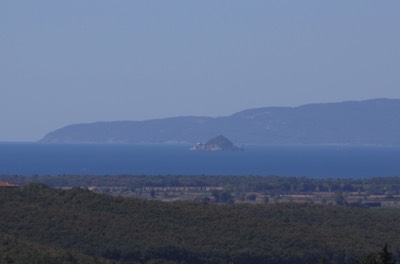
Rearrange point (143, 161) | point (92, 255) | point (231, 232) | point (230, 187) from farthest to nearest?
point (143, 161)
point (230, 187)
point (231, 232)
point (92, 255)

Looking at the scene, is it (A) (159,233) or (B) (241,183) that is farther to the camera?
(B) (241,183)

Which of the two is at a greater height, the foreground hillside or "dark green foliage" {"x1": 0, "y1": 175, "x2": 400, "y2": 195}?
"dark green foliage" {"x1": 0, "y1": 175, "x2": 400, "y2": 195}

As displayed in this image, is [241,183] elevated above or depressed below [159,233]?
above

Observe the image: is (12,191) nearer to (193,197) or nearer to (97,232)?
(97,232)

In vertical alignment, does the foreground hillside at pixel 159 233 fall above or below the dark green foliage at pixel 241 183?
below

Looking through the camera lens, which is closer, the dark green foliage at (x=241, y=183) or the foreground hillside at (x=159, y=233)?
the foreground hillside at (x=159, y=233)

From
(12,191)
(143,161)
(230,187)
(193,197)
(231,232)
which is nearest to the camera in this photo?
(231,232)

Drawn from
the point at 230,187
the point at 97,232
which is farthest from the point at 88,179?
the point at 97,232

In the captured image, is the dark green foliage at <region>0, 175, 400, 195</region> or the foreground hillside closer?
the foreground hillside
